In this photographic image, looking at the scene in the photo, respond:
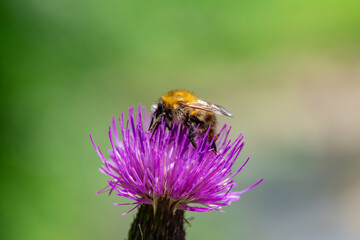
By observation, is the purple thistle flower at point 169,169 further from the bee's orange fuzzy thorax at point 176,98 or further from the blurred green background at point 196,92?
the blurred green background at point 196,92

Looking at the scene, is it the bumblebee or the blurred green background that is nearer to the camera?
the bumblebee

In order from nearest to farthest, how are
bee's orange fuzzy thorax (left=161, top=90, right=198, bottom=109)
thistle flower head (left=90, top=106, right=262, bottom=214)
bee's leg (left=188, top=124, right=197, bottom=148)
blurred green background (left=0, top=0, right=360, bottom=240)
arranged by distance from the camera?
thistle flower head (left=90, top=106, right=262, bottom=214)
bee's leg (left=188, top=124, right=197, bottom=148)
bee's orange fuzzy thorax (left=161, top=90, right=198, bottom=109)
blurred green background (left=0, top=0, right=360, bottom=240)

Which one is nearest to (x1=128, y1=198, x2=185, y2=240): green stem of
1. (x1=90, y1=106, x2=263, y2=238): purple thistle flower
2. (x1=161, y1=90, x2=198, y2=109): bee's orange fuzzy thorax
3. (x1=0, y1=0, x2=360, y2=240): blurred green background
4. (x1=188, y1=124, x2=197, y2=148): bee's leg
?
(x1=90, y1=106, x2=263, y2=238): purple thistle flower

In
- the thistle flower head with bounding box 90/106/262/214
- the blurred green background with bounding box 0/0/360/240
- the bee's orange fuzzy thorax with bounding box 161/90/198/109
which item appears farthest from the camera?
the blurred green background with bounding box 0/0/360/240

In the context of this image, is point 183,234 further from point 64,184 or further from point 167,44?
point 167,44

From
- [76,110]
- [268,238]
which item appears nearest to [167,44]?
[76,110]

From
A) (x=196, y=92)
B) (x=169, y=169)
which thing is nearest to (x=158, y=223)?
(x=169, y=169)

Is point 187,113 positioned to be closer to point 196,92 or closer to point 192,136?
point 192,136

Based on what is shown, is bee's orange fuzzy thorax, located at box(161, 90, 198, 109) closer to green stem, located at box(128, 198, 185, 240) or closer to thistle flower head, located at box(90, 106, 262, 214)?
thistle flower head, located at box(90, 106, 262, 214)
